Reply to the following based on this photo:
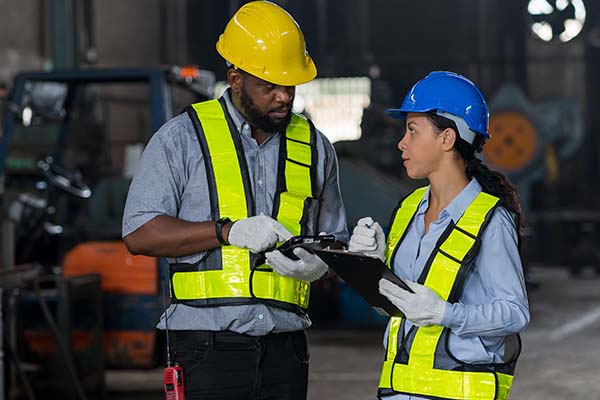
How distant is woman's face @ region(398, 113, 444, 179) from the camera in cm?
295

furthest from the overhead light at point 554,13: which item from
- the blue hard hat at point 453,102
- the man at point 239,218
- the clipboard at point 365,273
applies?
the clipboard at point 365,273

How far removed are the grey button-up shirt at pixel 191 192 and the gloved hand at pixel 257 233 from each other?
0.16 meters

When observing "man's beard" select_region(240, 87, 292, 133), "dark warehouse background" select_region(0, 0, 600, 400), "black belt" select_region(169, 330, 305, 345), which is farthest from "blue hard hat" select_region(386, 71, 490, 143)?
"dark warehouse background" select_region(0, 0, 600, 400)

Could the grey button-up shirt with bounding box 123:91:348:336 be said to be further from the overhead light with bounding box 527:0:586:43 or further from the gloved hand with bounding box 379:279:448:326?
the overhead light with bounding box 527:0:586:43

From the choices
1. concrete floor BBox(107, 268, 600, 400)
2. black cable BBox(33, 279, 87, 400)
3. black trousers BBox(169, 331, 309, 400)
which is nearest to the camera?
black trousers BBox(169, 331, 309, 400)

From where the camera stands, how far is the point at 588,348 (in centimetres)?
954

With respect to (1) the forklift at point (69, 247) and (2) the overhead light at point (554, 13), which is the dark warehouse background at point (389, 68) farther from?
(1) the forklift at point (69, 247)

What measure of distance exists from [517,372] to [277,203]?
5.49m

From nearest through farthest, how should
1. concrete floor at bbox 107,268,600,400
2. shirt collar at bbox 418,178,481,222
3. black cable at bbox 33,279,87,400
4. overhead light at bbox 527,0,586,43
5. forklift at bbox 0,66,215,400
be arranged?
1. shirt collar at bbox 418,178,481,222
2. black cable at bbox 33,279,87,400
3. forklift at bbox 0,66,215,400
4. concrete floor at bbox 107,268,600,400
5. overhead light at bbox 527,0,586,43

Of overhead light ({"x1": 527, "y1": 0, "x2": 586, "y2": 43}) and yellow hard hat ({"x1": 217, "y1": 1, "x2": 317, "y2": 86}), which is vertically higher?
overhead light ({"x1": 527, "y1": 0, "x2": 586, "y2": 43})

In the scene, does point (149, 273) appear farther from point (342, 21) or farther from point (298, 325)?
point (342, 21)

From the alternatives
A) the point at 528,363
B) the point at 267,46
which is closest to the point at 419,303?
the point at 267,46

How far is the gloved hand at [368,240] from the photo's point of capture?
2934 millimetres

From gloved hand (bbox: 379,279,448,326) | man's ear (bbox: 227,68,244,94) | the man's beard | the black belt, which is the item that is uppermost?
man's ear (bbox: 227,68,244,94)
